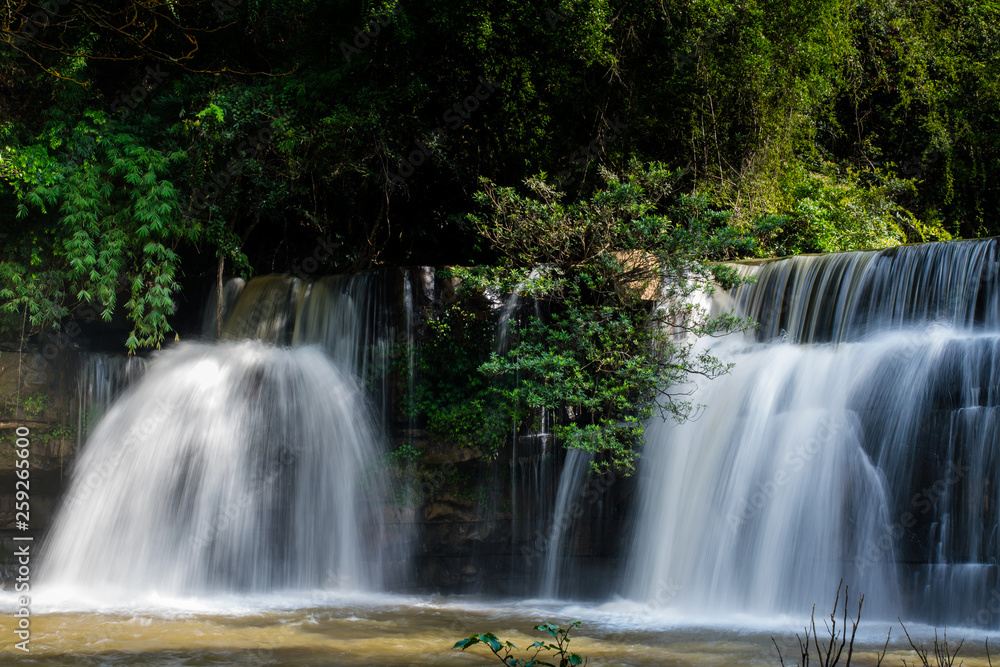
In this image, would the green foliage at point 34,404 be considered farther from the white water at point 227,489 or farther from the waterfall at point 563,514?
the waterfall at point 563,514

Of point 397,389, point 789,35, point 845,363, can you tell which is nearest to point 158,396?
point 397,389

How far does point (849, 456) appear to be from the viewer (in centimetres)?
757

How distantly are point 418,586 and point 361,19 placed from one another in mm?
8356

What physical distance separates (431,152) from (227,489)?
5.87 meters

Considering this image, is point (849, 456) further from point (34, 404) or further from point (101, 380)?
point (34, 404)

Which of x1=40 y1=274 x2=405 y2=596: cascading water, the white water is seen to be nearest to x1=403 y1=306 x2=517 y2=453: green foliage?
x1=40 y1=274 x2=405 y2=596: cascading water

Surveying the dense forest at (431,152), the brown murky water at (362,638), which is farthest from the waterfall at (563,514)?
the brown murky water at (362,638)

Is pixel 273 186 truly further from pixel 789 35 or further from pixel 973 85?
pixel 973 85

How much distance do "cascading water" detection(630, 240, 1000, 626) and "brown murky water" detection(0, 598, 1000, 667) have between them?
2.22 ft

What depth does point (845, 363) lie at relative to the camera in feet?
A: 27.0

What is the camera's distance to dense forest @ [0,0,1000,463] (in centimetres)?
1010

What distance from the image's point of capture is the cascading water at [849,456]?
6.96 m

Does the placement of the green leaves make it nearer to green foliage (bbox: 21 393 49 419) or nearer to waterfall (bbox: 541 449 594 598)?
green foliage (bbox: 21 393 49 419)

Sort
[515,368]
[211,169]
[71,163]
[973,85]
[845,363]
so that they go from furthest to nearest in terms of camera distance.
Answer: [973,85]
[211,169]
[71,163]
[515,368]
[845,363]
